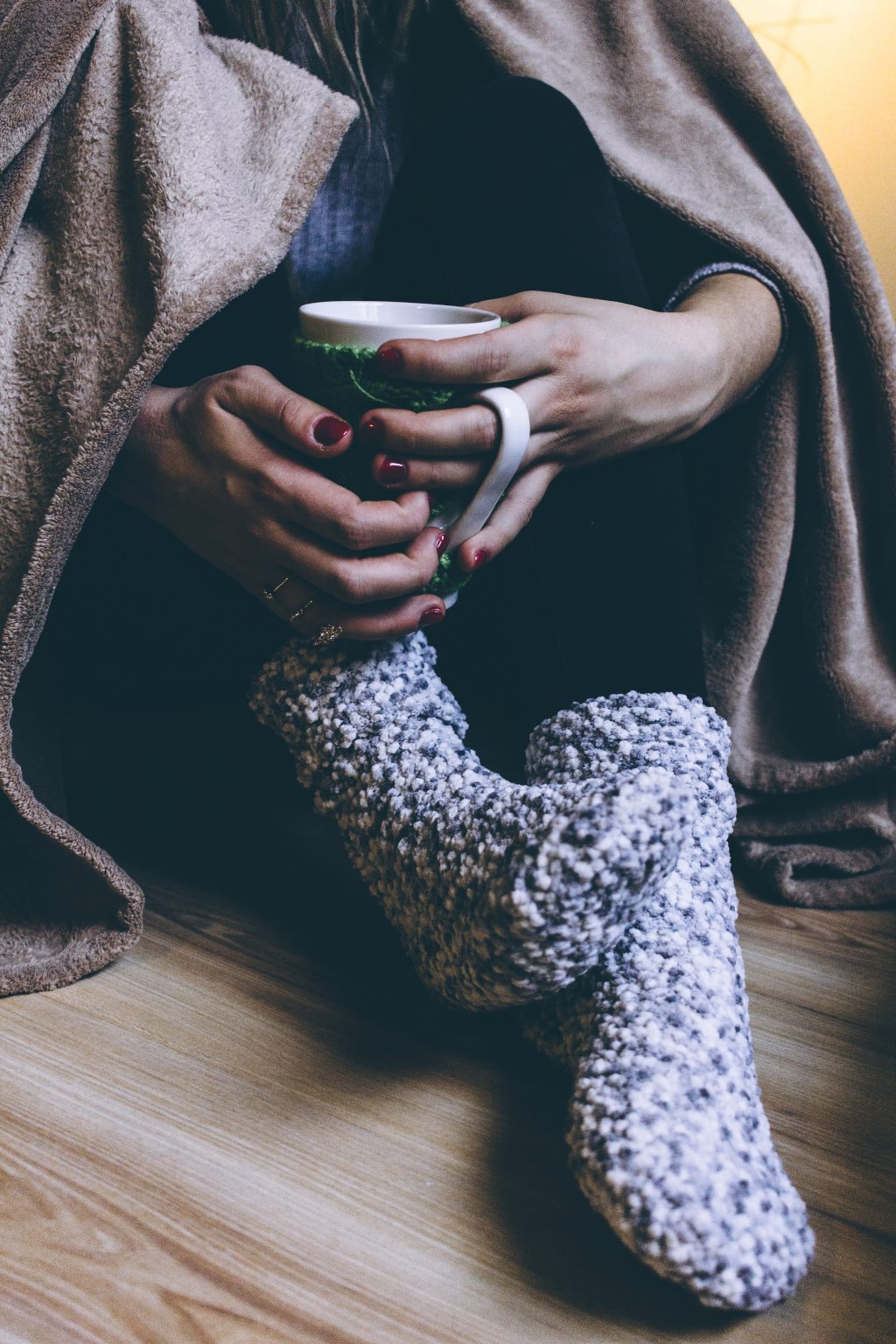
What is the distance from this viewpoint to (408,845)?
0.51 m

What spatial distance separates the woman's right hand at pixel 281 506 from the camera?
50 centimetres

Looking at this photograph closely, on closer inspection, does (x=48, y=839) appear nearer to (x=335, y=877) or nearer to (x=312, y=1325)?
(x=335, y=877)

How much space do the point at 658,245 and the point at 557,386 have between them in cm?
31

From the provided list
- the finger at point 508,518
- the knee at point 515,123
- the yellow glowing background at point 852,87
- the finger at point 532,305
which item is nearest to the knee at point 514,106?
the knee at point 515,123

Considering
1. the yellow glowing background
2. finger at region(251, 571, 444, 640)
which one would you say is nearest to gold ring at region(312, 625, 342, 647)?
finger at region(251, 571, 444, 640)

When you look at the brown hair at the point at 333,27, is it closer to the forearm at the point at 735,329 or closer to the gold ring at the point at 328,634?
the forearm at the point at 735,329

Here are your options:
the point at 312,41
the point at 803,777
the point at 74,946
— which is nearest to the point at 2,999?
the point at 74,946

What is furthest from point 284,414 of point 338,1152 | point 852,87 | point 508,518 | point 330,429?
point 852,87

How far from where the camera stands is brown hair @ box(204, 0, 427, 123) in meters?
0.71

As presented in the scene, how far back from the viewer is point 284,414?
50 cm

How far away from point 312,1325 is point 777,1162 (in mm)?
212

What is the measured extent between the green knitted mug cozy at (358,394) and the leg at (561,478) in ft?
0.24

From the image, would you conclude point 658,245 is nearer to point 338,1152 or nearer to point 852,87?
point 852,87

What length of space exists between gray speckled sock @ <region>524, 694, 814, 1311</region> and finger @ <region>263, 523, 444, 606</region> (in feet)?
0.45
